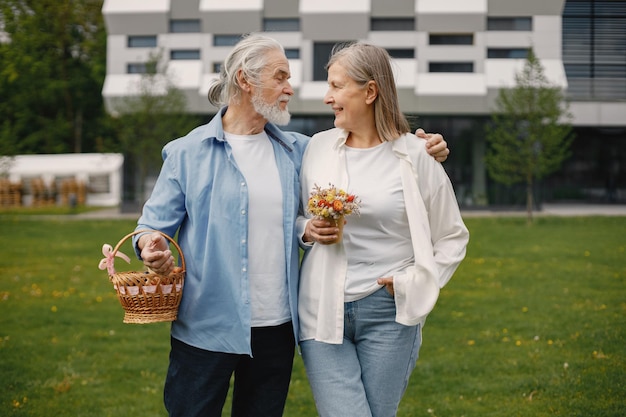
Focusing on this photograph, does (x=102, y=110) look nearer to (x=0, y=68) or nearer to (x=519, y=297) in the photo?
(x=0, y=68)

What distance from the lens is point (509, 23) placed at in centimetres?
3625

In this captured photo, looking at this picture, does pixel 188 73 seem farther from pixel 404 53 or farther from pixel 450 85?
pixel 450 85

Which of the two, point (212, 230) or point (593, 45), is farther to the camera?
point (593, 45)

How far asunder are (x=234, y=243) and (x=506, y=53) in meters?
34.5

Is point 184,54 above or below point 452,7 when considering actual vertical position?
below

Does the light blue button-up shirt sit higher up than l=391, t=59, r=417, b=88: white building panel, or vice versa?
l=391, t=59, r=417, b=88: white building panel

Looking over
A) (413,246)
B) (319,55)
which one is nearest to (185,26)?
(319,55)

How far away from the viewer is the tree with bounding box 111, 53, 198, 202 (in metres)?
31.9

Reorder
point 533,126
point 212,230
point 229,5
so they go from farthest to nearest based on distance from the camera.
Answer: point 229,5 < point 533,126 < point 212,230

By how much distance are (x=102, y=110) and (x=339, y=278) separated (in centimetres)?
5427

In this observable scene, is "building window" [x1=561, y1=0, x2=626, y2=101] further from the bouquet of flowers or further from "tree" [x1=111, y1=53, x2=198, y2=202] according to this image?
the bouquet of flowers

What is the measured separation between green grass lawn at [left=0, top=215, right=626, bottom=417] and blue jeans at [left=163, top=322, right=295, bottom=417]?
287 cm

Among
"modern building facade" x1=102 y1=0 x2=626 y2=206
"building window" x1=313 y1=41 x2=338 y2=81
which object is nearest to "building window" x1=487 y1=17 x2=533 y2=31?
"modern building facade" x1=102 y1=0 x2=626 y2=206

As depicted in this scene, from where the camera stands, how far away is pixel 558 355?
27.6ft
